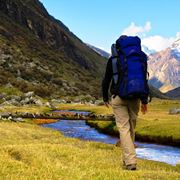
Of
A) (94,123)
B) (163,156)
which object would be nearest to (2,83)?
(94,123)

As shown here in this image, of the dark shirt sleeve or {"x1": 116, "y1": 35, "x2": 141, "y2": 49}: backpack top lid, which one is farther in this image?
the dark shirt sleeve

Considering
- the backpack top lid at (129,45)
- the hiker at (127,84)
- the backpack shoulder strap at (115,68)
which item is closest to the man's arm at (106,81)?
the hiker at (127,84)

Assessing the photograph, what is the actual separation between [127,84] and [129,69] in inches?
21.2

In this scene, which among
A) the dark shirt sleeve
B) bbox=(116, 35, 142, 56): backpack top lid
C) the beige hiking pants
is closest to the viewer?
bbox=(116, 35, 142, 56): backpack top lid

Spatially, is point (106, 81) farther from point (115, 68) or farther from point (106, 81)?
point (115, 68)

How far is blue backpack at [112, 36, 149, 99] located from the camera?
14.5m

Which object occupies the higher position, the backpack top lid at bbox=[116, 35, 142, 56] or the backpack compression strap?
the backpack top lid at bbox=[116, 35, 142, 56]

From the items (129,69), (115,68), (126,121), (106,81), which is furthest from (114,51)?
(126,121)

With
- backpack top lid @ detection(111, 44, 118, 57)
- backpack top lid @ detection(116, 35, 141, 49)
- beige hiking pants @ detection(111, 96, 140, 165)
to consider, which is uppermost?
backpack top lid @ detection(116, 35, 141, 49)

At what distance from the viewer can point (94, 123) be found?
237ft

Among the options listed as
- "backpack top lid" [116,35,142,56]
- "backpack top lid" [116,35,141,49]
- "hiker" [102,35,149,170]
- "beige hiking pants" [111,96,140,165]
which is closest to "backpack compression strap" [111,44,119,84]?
"hiker" [102,35,149,170]

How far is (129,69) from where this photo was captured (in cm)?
1465

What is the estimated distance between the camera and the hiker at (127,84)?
14.6m

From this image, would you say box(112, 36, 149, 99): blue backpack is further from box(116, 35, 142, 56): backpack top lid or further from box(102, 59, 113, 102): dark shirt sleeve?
box(102, 59, 113, 102): dark shirt sleeve
